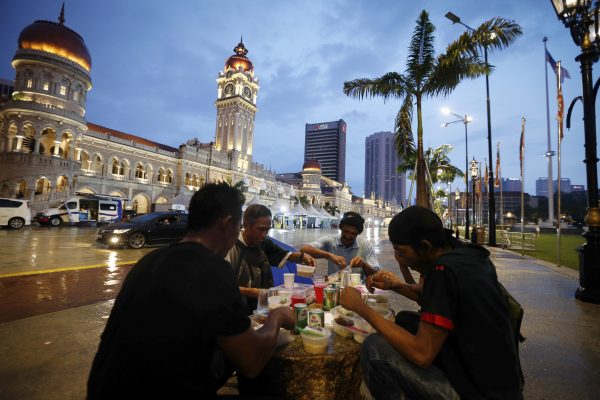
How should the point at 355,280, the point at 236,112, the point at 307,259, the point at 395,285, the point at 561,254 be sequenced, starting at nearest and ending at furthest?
the point at 395,285 → the point at 355,280 → the point at 307,259 → the point at 561,254 → the point at 236,112

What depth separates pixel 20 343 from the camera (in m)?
3.12

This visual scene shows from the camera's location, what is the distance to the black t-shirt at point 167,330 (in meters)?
1.15

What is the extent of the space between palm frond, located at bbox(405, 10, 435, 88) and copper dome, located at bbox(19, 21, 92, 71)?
44.8 m

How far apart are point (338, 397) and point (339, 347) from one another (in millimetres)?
286

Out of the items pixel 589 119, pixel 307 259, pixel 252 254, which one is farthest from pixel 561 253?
pixel 252 254

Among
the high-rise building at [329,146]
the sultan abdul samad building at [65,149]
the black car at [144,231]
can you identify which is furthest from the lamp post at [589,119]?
the high-rise building at [329,146]

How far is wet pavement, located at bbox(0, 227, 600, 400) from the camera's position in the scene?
99.3 inches

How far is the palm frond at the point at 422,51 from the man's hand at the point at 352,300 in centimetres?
1078

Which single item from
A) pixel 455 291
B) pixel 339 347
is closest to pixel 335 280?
pixel 339 347

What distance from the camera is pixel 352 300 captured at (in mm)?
1742

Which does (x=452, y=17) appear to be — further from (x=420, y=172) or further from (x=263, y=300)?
(x=263, y=300)

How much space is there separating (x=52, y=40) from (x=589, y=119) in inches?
2006

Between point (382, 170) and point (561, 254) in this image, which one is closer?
point (561, 254)

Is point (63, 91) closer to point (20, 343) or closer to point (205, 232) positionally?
point (20, 343)
